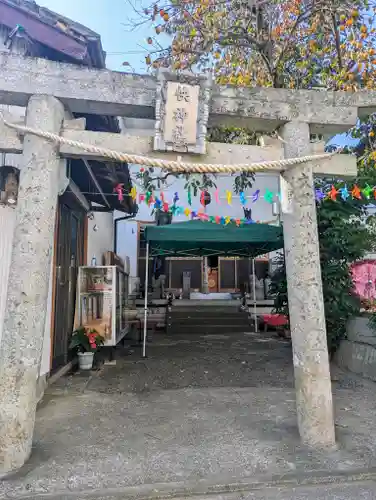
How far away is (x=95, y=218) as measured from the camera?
8.30 metres

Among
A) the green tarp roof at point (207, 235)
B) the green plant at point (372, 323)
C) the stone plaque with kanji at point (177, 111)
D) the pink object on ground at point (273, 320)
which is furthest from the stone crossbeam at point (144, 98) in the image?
the pink object on ground at point (273, 320)

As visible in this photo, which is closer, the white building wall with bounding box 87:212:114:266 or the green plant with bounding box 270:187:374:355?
the green plant with bounding box 270:187:374:355

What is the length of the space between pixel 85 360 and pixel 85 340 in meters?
0.37

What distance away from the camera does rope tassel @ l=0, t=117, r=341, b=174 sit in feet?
10.4

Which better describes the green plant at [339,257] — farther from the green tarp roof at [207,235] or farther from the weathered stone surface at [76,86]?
the weathered stone surface at [76,86]

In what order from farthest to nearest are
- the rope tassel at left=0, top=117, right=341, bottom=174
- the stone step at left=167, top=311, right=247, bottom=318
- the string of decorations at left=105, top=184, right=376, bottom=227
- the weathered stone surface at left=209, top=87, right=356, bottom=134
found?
the stone step at left=167, top=311, right=247, bottom=318 → the string of decorations at left=105, top=184, right=376, bottom=227 → the weathered stone surface at left=209, top=87, right=356, bottom=134 → the rope tassel at left=0, top=117, right=341, bottom=174

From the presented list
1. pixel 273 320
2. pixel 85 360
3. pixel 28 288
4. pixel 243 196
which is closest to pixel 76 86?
pixel 28 288

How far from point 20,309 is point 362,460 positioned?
3042 millimetres

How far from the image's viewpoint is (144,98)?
11.2 ft

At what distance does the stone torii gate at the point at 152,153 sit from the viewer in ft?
9.84

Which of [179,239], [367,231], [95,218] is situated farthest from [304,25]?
[95,218]

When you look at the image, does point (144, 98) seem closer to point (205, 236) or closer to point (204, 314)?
point (205, 236)

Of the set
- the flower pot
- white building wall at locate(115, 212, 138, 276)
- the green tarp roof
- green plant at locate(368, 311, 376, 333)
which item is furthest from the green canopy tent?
white building wall at locate(115, 212, 138, 276)

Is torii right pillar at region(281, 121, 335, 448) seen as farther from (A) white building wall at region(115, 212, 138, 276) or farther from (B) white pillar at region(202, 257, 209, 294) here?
(B) white pillar at region(202, 257, 209, 294)
